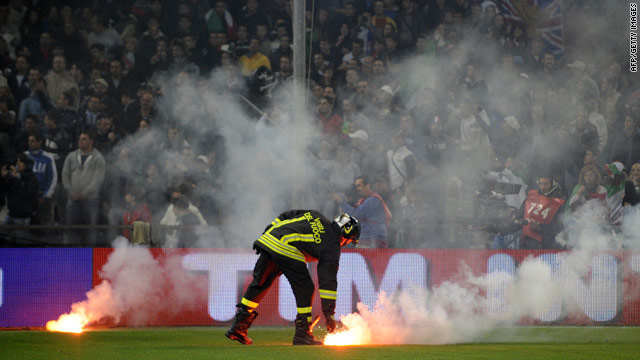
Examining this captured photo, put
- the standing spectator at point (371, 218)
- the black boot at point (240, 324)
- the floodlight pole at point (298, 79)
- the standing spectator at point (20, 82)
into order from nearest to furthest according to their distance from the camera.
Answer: the black boot at point (240, 324), the floodlight pole at point (298, 79), the standing spectator at point (371, 218), the standing spectator at point (20, 82)

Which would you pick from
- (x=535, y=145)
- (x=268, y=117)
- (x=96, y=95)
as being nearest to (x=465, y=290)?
(x=535, y=145)

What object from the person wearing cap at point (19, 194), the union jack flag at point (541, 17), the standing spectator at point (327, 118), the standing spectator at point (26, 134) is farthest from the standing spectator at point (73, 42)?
the union jack flag at point (541, 17)

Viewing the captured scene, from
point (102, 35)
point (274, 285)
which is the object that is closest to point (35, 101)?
point (102, 35)

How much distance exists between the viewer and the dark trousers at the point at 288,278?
8391 mm

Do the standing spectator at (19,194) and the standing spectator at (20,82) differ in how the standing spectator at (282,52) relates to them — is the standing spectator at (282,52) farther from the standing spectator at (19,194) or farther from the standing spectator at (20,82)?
the standing spectator at (19,194)

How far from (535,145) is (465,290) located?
10.6ft

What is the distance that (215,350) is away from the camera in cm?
795

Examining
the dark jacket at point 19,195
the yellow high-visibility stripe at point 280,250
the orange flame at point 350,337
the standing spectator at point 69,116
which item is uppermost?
the standing spectator at point 69,116

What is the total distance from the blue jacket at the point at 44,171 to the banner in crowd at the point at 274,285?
1925 mm

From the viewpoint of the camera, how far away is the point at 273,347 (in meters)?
8.21

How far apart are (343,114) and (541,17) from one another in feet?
14.4

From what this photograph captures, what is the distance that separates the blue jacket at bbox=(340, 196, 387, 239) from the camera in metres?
12.0

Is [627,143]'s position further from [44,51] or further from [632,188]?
[44,51]

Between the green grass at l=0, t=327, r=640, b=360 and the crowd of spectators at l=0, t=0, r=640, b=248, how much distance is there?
1.85m
